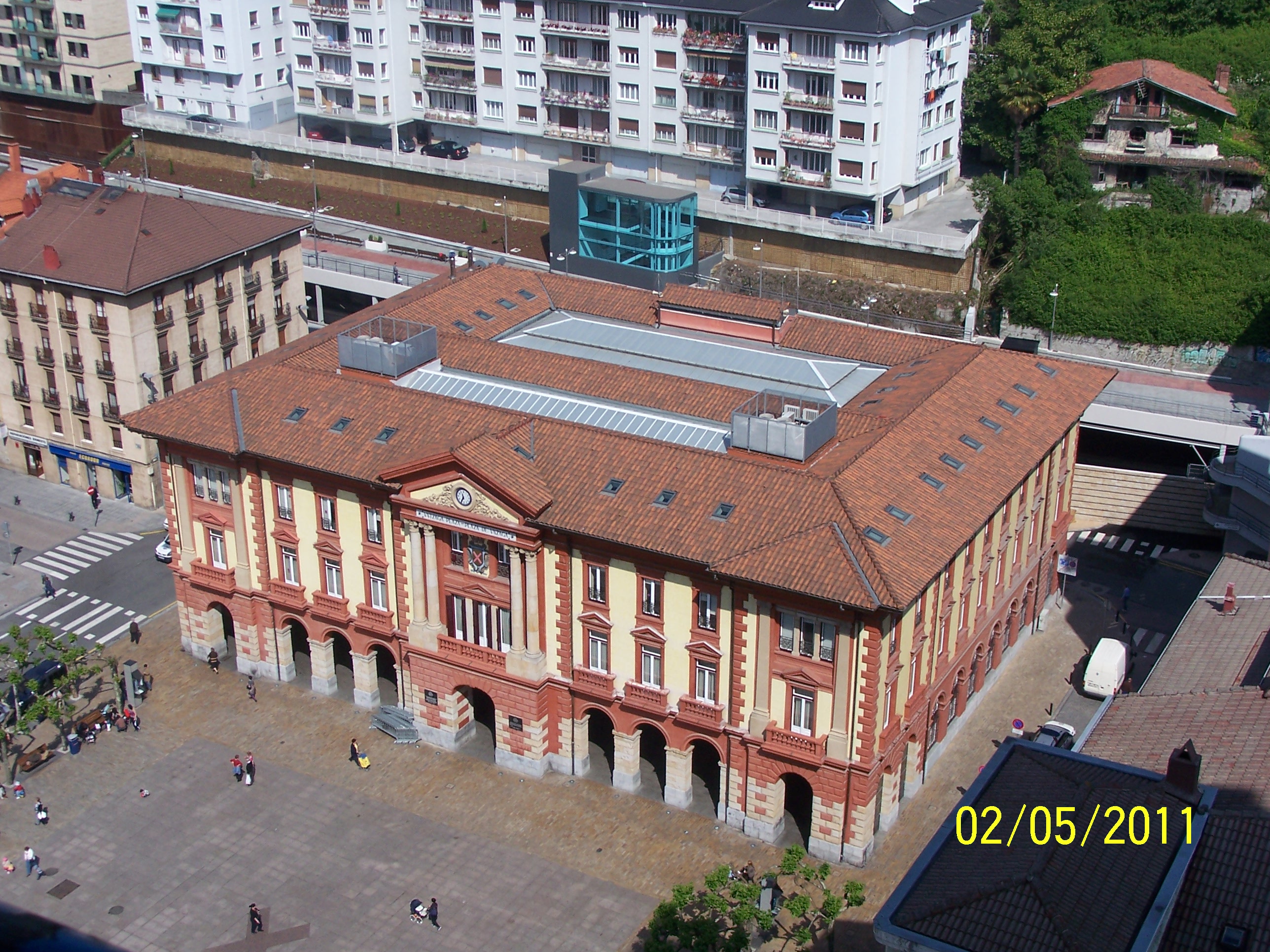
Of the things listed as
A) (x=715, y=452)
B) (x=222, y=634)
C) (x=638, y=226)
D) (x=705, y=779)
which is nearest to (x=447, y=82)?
(x=638, y=226)

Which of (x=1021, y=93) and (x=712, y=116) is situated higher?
(x=1021, y=93)

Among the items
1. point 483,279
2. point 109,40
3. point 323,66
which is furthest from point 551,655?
point 109,40

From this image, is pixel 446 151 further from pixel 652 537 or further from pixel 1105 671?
pixel 1105 671

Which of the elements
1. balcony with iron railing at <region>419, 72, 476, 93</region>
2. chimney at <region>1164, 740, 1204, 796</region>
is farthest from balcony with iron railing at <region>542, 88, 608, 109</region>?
chimney at <region>1164, 740, 1204, 796</region>

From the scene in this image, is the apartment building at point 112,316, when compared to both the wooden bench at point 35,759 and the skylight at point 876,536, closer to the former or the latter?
the wooden bench at point 35,759

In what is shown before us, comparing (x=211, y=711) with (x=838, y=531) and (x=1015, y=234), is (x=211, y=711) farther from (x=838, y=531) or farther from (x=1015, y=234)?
(x=1015, y=234)

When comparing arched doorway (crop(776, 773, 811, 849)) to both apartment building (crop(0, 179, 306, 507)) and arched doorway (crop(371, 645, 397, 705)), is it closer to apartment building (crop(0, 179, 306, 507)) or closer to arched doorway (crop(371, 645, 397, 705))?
arched doorway (crop(371, 645, 397, 705))
